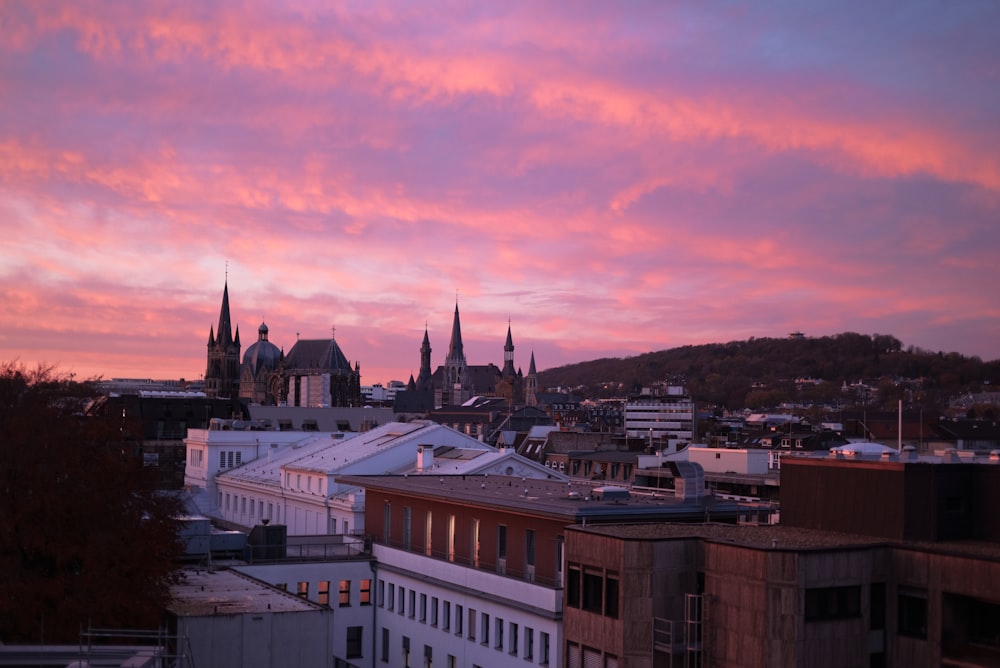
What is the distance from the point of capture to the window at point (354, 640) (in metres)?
42.9

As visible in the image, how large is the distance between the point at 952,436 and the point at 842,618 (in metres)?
94.4

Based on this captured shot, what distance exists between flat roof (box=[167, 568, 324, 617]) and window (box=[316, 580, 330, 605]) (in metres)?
4.60

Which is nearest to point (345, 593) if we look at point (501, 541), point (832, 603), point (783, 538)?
point (501, 541)

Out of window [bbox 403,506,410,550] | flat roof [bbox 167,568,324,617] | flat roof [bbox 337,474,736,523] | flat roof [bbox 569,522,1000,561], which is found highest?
flat roof [bbox 569,522,1000,561]

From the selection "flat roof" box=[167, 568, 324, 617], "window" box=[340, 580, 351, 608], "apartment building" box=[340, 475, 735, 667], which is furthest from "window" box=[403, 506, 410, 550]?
"flat roof" box=[167, 568, 324, 617]

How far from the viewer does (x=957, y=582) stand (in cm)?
2092

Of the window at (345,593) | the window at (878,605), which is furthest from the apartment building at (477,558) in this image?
the window at (878,605)

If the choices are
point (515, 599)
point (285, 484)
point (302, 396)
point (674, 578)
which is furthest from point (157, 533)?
point (302, 396)

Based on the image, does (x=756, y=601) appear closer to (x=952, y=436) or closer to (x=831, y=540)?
(x=831, y=540)

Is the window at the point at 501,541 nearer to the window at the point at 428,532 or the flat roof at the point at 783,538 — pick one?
the window at the point at 428,532

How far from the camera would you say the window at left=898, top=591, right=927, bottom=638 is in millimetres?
22031

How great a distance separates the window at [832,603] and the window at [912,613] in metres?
0.96

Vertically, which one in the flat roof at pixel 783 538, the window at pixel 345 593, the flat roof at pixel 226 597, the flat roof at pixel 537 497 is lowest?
the window at pixel 345 593

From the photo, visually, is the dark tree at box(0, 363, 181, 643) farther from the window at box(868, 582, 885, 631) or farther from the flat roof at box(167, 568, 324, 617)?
the window at box(868, 582, 885, 631)
